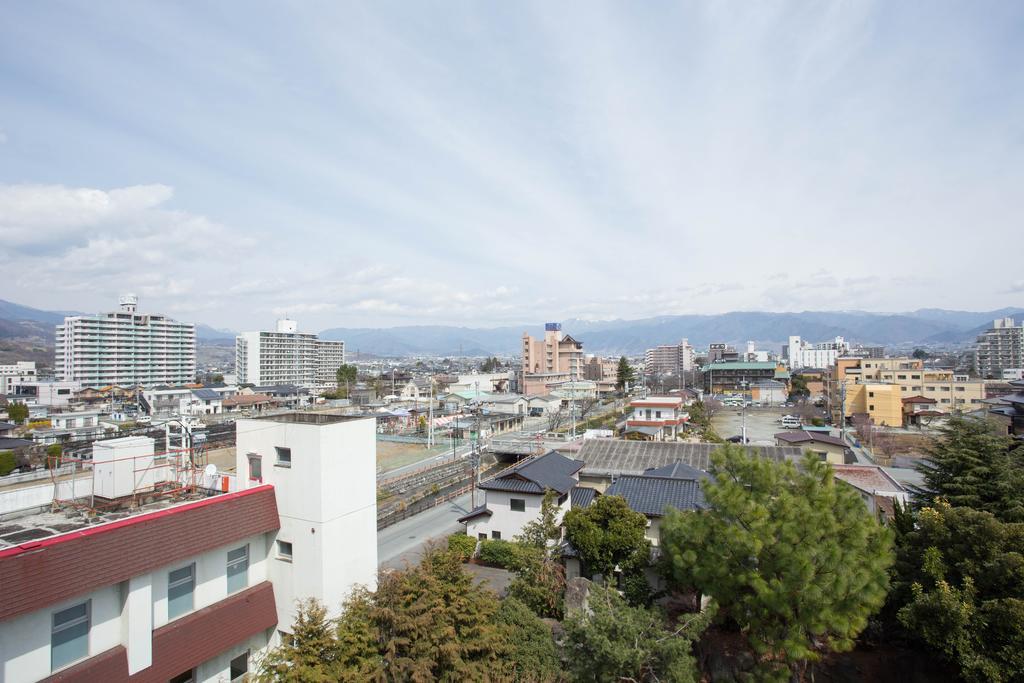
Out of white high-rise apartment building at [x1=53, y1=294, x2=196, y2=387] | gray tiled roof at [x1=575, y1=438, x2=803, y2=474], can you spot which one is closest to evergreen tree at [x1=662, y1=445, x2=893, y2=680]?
gray tiled roof at [x1=575, y1=438, x2=803, y2=474]

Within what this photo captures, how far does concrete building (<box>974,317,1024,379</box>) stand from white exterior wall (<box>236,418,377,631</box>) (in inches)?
4584

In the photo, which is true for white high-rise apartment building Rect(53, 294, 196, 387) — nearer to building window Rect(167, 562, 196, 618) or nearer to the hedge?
the hedge

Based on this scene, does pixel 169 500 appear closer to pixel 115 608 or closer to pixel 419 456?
pixel 115 608

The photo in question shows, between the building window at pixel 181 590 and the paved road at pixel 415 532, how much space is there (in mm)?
7205

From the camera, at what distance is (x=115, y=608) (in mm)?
7723

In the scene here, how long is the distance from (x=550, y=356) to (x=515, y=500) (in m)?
68.0

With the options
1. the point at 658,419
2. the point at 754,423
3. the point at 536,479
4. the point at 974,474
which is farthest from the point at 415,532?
the point at 754,423

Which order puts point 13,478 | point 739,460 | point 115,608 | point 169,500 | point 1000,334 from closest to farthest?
point 115,608 → point 739,460 → point 169,500 → point 13,478 → point 1000,334

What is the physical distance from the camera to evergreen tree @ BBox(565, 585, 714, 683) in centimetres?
795

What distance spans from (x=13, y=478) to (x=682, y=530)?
3573 cm

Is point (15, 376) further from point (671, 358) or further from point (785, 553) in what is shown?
point (671, 358)

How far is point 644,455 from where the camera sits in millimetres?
23578

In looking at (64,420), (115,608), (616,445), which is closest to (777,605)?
(115,608)

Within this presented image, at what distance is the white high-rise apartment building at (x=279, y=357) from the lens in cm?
8775
